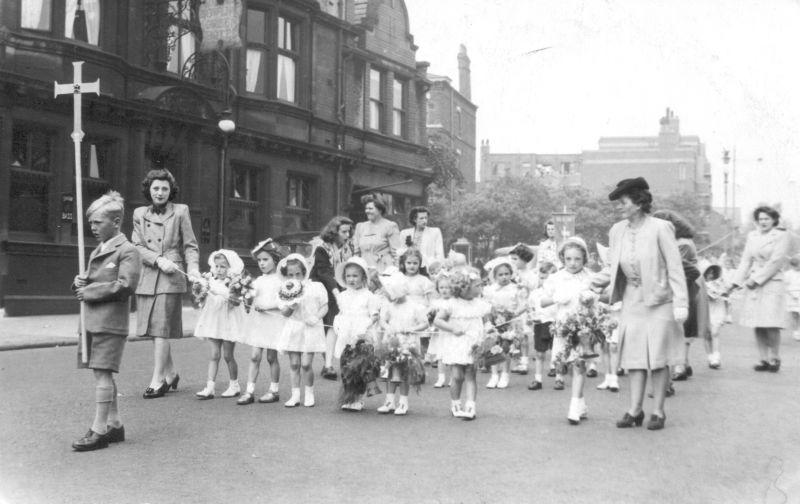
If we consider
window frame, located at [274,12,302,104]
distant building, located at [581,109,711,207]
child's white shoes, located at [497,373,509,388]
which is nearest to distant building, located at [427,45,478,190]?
distant building, located at [581,109,711,207]

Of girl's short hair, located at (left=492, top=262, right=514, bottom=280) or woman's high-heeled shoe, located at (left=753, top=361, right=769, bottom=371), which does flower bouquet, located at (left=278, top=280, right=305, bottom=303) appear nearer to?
girl's short hair, located at (left=492, top=262, right=514, bottom=280)

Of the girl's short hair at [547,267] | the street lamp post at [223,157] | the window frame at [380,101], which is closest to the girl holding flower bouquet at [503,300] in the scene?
the girl's short hair at [547,267]

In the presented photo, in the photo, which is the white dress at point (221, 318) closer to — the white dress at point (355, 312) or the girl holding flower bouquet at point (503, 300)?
the white dress at point (355, 312)

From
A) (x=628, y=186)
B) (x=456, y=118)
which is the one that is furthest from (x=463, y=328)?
(x=456, y=118)

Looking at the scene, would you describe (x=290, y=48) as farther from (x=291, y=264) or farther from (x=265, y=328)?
(x=265, y=328)

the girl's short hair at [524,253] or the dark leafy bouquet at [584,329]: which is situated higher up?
the girl's short hair at [524,253]

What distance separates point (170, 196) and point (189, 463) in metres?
3.58

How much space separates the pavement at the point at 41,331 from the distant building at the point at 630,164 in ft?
109

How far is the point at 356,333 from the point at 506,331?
5.00ft

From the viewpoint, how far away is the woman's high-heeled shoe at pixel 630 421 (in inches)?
277

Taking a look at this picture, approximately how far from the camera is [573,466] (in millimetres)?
5641

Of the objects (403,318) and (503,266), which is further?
(503,266)

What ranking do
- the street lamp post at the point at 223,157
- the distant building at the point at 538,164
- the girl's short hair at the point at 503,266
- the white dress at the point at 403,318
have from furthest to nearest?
the distant building at the point at 538,164, the street lamp post at the point at 223,157, the girl's short hair at the point at 503,266, the white dress at the point at 403,318

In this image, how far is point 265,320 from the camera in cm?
840
